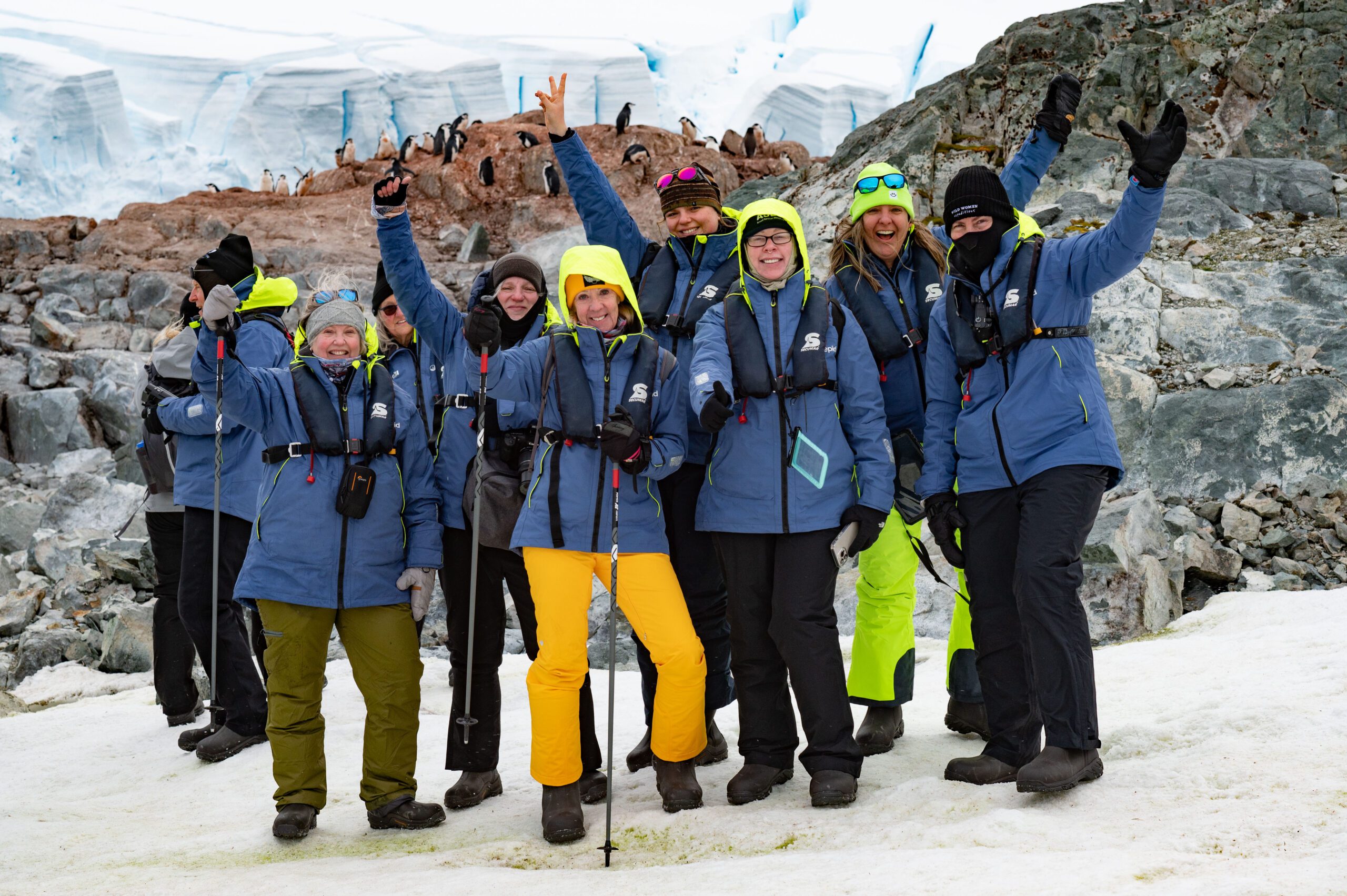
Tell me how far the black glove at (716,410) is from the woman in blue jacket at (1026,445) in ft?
2.73

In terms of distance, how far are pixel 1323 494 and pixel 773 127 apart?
42.8 meters

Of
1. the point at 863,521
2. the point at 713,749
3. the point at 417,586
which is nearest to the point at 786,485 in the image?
the point at 863,521

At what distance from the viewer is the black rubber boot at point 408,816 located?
12.7 ft

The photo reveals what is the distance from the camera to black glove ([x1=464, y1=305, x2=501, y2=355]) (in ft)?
11.7

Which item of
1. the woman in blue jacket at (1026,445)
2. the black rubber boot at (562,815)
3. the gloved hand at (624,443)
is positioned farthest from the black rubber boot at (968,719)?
the gloved hand at (624,443)

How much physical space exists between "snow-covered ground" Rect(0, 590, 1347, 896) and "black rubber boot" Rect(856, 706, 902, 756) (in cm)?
6

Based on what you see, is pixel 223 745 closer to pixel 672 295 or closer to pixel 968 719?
pixel 672 295

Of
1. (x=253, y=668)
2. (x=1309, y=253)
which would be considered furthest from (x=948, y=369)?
(x=1309, y=253)

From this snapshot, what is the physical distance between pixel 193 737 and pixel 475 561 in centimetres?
237

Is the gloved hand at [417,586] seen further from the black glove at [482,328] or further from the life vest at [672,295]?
the life vest at [672,295]

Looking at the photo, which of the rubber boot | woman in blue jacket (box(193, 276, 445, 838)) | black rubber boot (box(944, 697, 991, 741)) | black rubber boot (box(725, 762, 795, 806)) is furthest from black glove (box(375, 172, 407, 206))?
black rubber boot (box(944, 697, 991, 741))

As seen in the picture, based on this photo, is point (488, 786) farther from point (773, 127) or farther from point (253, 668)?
point (773, 127)

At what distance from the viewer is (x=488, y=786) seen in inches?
166

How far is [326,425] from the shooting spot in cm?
396
